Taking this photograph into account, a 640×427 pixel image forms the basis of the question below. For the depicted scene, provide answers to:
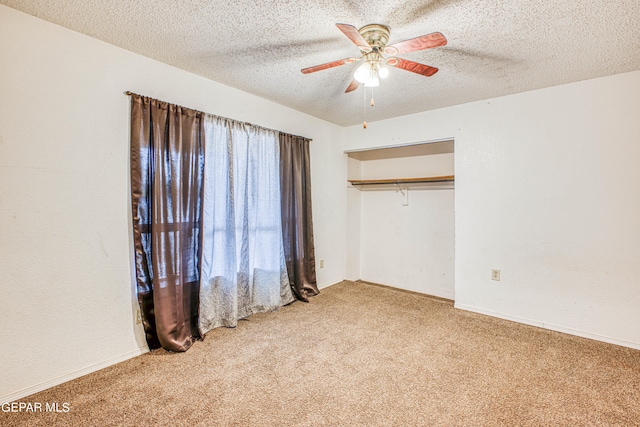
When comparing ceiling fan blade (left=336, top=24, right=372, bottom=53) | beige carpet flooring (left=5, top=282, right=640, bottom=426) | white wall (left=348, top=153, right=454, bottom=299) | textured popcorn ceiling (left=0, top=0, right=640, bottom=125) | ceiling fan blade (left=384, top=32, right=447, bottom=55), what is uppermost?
textured popcorn ceiling (left=0, top=0, right=640, bottom=125)

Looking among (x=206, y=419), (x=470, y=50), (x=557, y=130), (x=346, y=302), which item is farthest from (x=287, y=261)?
(x=557, y=130)

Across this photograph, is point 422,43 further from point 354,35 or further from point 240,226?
point 240,226

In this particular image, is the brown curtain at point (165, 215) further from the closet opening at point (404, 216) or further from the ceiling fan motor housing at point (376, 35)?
the closet opening at point (404, 216)

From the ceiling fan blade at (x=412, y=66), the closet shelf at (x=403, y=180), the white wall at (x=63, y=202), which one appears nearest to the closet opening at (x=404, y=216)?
the closet shelf at (x=403, y=180)

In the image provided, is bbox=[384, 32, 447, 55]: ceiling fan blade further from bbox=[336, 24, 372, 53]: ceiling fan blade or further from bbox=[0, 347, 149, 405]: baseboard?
bbox=[0, 347, 149, 405]: baseboard

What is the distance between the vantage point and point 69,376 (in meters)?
2.00

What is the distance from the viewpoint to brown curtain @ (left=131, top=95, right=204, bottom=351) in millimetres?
2273

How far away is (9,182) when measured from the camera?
1.79 meters

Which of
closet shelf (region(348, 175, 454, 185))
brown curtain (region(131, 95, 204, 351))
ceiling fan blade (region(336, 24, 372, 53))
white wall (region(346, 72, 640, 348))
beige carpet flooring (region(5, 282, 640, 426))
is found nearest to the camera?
ceiling fan blade (region(336, 24, 372, 53))

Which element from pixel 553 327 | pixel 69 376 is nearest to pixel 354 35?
pixel 69 376

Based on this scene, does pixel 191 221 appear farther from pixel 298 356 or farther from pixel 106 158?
pixel 298 356

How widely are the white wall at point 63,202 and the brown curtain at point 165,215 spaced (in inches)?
3.7

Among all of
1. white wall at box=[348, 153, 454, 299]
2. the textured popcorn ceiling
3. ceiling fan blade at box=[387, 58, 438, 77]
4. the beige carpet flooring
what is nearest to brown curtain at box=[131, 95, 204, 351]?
the beige carpet flooring

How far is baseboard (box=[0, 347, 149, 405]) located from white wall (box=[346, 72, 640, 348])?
128 inches
